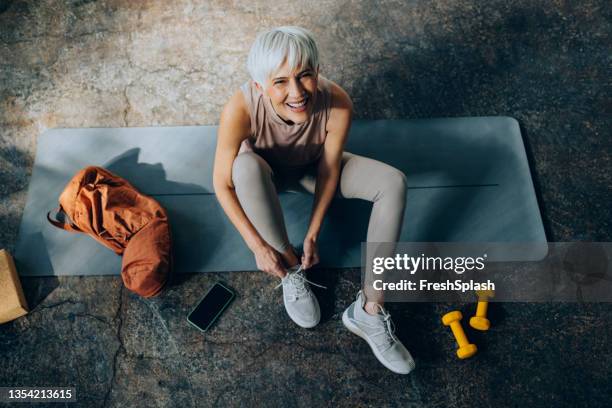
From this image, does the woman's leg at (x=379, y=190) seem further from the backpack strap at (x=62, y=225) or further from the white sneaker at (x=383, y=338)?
the backpack strap at (x=62, y=225)

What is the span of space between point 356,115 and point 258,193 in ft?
3.05

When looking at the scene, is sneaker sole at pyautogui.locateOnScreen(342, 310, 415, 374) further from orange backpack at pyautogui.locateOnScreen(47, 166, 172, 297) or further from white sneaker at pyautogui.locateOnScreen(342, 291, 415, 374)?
orange backpack at pyautogui.locateOnScreen(47, 166, 172, 297)

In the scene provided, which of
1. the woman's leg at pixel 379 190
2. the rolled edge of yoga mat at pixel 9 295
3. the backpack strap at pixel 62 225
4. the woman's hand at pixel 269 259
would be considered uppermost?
the woman's leg at pixel 379 190

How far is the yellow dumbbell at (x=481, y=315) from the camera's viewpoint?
200 centimetres

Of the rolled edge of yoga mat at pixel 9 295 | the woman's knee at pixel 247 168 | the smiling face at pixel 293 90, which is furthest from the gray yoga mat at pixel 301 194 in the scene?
the smiling face at pixel 293 90

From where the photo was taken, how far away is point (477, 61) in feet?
8.54

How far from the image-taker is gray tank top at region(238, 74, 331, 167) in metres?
1.68

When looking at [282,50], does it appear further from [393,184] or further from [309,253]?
[309,253]

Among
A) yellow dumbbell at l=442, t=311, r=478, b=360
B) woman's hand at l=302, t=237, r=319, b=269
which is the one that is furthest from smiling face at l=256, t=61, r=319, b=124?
yellow dumbbell at l=442, t=311, r=478, b=360

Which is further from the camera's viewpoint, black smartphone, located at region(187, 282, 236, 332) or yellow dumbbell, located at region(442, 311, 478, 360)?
black smartphone, located at region(187, 282, 236, 332)

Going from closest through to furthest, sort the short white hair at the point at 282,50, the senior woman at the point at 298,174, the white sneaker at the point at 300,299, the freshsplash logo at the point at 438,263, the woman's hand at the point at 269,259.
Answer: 1. the short white hair at the point at 282,50
2. the senior woman at the point at 298,174
3. the woman's hand at the point at 269,259
4. the white sneaker at the point at 300,299
5. the freshsplash logo at the point at 438,263

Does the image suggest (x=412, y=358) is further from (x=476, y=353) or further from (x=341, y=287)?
(x=341, y=287)

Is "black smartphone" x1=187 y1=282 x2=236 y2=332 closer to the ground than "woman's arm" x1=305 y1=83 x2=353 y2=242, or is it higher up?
closer to the ground

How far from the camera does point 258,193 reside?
175 cm
